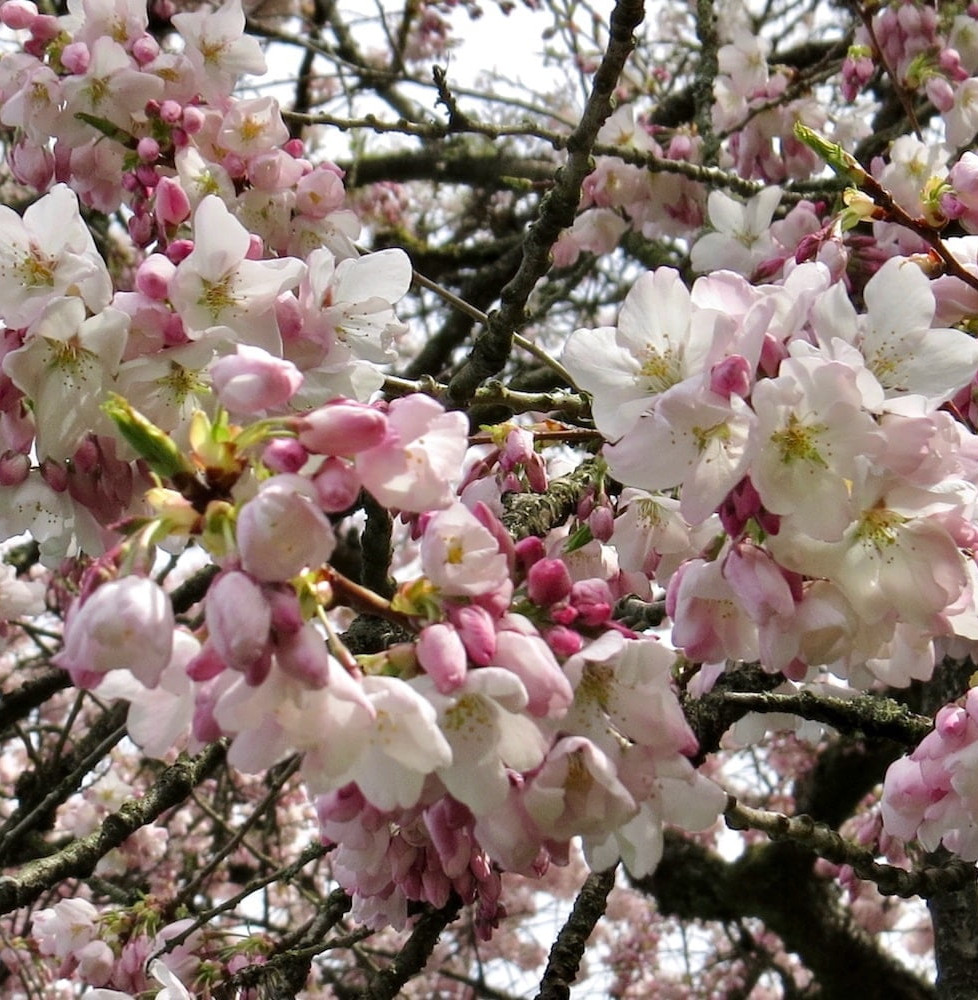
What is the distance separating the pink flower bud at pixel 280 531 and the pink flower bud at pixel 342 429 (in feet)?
0.16

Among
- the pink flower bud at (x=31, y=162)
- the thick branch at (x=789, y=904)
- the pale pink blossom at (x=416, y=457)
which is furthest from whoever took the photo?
the thick branch at (x=789, y=904)

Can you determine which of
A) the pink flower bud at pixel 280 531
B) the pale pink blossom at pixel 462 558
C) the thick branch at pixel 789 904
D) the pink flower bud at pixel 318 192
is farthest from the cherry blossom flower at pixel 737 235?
the thick branch at pixel 789 904

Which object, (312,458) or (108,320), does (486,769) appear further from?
(108,320)

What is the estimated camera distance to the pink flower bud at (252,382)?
0.84 meters

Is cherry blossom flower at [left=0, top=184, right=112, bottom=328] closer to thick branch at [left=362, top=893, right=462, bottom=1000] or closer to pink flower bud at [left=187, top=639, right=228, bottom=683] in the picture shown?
pink flower bud at [left=187, top=639, right=228, bottom=683]

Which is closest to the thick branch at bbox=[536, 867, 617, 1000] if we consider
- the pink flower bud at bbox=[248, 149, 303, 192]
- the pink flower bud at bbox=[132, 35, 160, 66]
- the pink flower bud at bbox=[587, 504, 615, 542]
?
the pink flower bud at bbox=[587, 504, 615, 542]

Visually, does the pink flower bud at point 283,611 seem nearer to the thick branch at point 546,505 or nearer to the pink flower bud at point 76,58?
the thick branch at point 546,505

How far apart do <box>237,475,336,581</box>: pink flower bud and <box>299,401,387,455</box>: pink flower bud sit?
0.16 feet

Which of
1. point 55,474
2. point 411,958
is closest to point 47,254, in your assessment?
point 55,474

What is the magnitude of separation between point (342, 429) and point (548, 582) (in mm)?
231

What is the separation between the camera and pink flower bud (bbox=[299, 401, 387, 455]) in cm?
79

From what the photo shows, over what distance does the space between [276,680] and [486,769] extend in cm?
19

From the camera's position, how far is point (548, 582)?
2.95ft

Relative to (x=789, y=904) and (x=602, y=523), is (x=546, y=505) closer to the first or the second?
(x=602, y=523)
